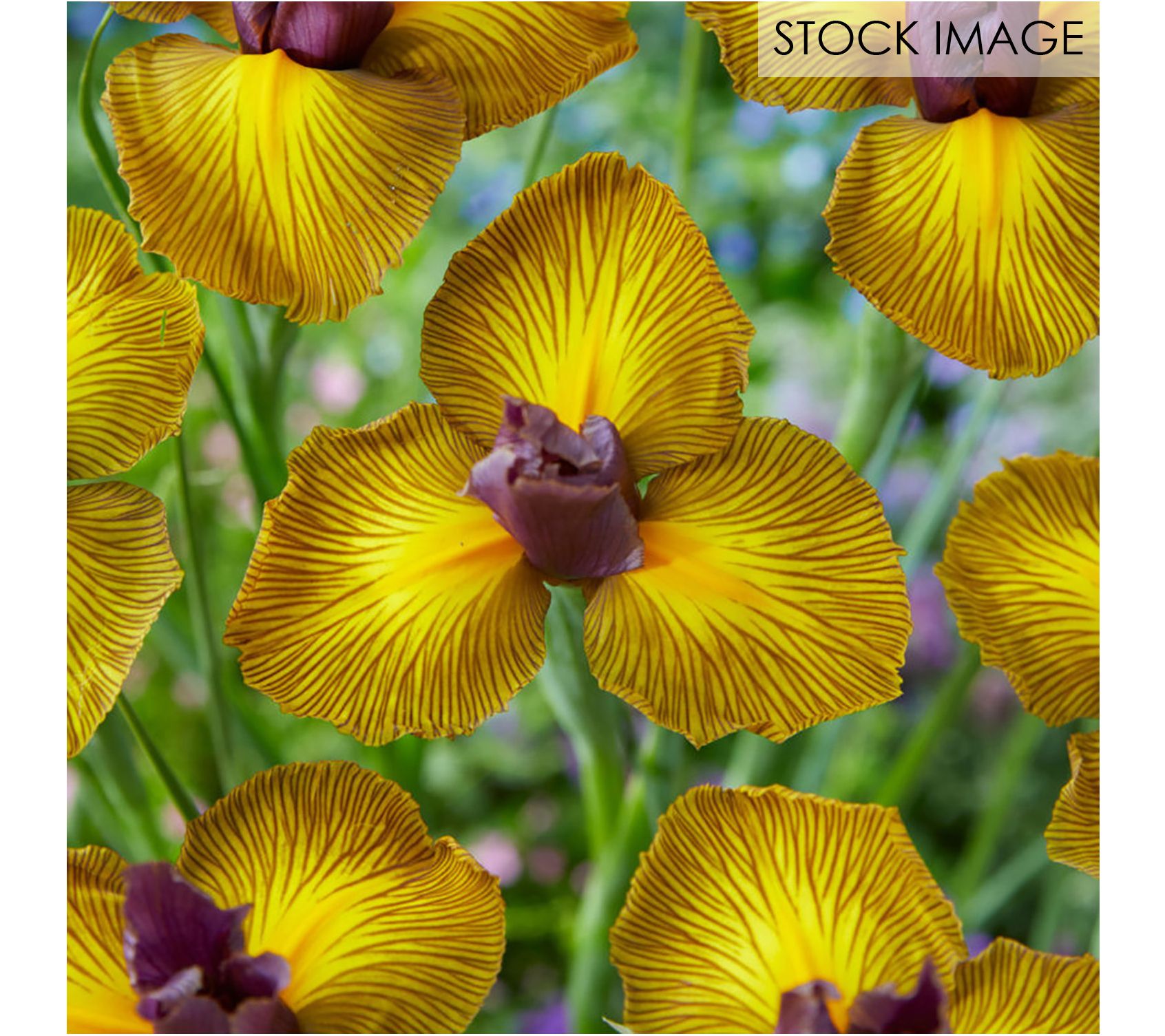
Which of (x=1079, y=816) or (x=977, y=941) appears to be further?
(x=977, y=941)

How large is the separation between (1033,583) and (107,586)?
11.8 inches

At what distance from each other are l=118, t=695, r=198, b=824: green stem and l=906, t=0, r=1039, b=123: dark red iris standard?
0.32 metres

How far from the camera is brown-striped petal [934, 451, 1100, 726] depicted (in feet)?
1.25

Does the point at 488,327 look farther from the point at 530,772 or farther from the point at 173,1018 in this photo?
the point at 530,772

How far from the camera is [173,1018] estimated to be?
31cm

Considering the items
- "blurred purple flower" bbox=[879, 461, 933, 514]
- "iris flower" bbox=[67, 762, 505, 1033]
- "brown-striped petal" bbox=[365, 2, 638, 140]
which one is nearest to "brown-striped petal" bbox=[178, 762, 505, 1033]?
"iris flower" bbox=[67, 762, 505, 1033]

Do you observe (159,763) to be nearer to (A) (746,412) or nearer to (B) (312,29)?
(B) (312,29)

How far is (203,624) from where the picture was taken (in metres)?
0.40

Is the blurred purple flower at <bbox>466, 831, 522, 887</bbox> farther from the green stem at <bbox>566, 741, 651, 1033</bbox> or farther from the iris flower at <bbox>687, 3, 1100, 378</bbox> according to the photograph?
the iris flower at <bbox>687, 3, 1100, 378</bbox>

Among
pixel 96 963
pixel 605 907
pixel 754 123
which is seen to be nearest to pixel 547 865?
pixel 605 907

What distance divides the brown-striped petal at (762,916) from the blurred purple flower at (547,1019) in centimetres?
15

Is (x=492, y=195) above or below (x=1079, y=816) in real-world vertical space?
above

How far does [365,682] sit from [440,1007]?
106 millimetres
